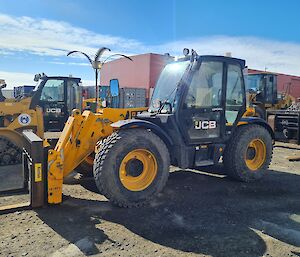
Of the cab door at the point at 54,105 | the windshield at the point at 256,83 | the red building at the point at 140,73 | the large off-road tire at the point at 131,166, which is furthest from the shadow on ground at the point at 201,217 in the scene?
the red building at the point at 140,73

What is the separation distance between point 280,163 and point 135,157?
5003 millimetres

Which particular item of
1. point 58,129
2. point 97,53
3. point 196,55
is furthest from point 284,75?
point 196,55

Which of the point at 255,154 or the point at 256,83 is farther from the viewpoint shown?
the point at 256,83

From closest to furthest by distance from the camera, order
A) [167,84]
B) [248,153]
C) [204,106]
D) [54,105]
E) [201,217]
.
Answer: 1. [201,217]
2. [204,106]
3. [167,84]
4. [248,153]
5. [54,105]

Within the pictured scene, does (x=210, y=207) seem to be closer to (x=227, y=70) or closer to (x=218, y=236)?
(x=218, y=236)

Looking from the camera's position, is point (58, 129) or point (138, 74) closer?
point (58, 129)

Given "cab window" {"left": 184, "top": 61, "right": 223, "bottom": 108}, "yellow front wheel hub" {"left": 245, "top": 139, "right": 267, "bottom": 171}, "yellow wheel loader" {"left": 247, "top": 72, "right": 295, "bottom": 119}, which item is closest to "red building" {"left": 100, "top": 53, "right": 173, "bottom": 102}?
"yellow wheel loader" {"left": 247, "top": 72, "right": 295, "bottom": 119}

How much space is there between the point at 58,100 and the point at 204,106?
6125mm

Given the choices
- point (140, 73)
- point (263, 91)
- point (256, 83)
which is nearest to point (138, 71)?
point (140, 73)

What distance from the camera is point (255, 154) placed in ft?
21.7

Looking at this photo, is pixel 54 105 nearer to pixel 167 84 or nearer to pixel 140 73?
pixel 167 84

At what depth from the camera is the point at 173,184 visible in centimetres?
598

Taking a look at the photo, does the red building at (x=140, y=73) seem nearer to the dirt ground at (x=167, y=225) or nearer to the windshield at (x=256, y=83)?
the windshield at (x=256, y=83)

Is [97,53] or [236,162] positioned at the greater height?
[97,53]
